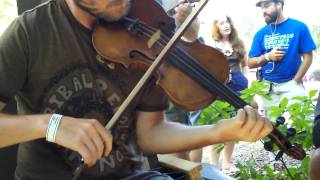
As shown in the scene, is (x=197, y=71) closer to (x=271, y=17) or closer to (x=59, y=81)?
(x=59, y=81)

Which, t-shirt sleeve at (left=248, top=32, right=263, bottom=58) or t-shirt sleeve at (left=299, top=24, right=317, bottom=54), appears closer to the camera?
t-shirt sleeve at (left=299, top=24, right=317, bottom=54)

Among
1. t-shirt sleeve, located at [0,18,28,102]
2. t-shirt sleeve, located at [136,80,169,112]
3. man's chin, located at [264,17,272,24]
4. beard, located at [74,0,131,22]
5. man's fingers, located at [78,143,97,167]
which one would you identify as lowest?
man's chin, located at [264,17,272,24]

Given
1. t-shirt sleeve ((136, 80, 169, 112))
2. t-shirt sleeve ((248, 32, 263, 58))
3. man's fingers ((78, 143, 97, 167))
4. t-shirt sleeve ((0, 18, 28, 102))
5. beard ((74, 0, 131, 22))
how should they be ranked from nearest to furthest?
man's fingers ((78, 143, 97, 167)) → t-shirt sleeve ((0, 18, 28, 102)) → beard ((74, 0, 131, 22)) → t-shirt sleeve ((136, 80, 169, 112)) → t-shirt sleeve ((248, 32, 263, 58))

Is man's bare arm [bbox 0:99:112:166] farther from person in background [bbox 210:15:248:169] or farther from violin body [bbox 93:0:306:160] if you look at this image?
person in background [bbox 210:15:248:169]

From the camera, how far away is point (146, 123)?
116 centimetres

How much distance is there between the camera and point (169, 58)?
1.05m

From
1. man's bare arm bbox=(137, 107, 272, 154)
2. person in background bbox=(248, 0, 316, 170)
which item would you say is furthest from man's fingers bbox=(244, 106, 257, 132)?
person in background bbox=(248, 0, 316, 170)

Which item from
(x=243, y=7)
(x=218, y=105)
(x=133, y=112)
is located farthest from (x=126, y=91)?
(x=243, y=7)

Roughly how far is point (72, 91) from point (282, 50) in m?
2.14

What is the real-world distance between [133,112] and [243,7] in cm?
303

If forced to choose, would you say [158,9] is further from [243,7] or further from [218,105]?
[243,7]

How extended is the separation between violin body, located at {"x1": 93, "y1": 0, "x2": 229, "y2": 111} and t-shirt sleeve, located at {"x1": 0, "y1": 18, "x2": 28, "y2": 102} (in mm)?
183

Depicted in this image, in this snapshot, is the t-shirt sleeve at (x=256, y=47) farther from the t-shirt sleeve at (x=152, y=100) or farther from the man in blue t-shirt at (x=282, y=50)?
the t-shirt sleeve at (x=152, y=100)

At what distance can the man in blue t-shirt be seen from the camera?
9.34ft
